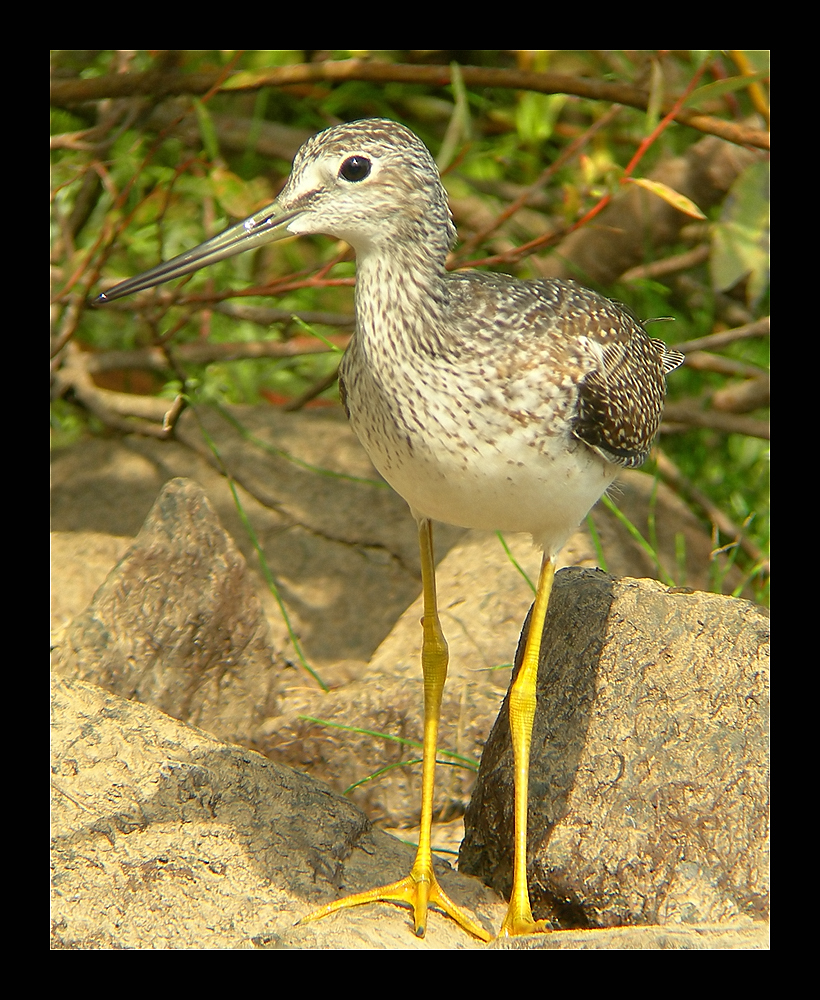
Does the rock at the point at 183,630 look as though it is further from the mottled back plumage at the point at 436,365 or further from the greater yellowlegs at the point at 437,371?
the mottled back plumage at the point at 436,365

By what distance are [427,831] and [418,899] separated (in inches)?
10.2

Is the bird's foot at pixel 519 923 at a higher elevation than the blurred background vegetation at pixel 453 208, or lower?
lower

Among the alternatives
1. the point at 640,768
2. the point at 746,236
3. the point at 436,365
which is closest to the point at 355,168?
the point at 436,365

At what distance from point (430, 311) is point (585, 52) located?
3943mm

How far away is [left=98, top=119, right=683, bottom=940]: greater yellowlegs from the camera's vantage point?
3383mm

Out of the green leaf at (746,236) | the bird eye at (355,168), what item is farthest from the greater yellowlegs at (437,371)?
the green leaf at (746,236)

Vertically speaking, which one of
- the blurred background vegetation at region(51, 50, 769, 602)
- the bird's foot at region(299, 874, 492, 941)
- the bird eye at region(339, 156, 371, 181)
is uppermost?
the bird eye at region(339, 156, 371, 181)

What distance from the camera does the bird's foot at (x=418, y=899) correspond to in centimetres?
351

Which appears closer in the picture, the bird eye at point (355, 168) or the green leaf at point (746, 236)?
the bird eye at point (355, 168)

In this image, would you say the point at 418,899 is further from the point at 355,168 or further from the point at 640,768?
the point at 355,168

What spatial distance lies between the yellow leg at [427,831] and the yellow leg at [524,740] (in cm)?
13

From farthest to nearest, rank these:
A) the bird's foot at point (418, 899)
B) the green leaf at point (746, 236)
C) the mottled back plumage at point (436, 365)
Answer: the green leaf at point (746, 236) → the bird's foot at point (418, 899) → the mottled back plumage at point (436, 365)

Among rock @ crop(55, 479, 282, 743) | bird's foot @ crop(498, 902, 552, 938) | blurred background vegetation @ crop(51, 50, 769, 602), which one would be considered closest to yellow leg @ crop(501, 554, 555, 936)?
bird's foot @ crop(498, 902, 552, 938)

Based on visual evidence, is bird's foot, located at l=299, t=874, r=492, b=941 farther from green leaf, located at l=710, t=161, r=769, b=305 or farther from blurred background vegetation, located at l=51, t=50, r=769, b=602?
green leaf, located at l=710, t=161, r=769, b=305
